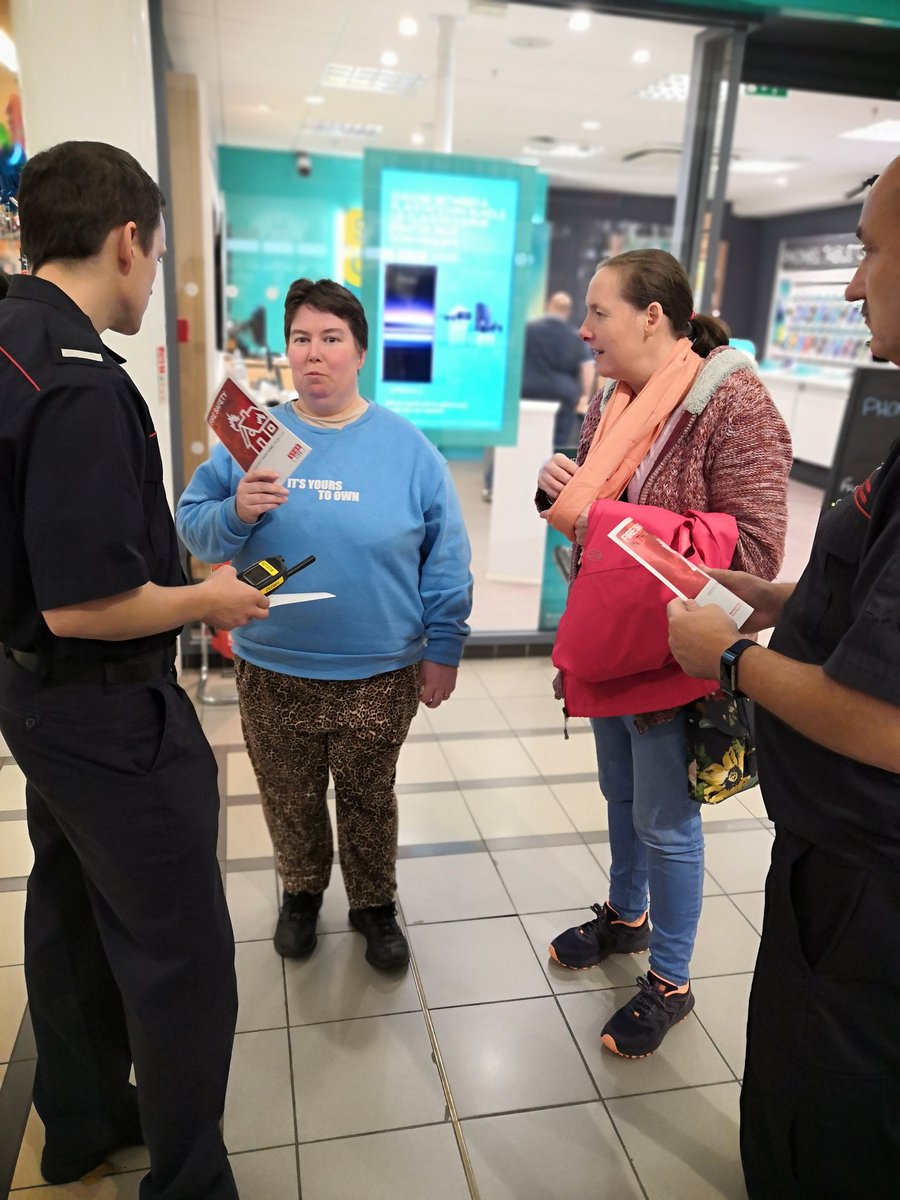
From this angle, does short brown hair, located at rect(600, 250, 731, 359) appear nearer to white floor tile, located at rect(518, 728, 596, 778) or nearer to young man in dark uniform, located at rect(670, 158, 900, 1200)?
young man in dark uniform, located at rect(670, 158, 900, 1200)

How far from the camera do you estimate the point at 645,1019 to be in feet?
6.46

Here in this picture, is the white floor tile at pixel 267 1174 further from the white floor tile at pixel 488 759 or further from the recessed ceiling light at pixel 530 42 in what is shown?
the recessed ceiling light at pixel 530 42

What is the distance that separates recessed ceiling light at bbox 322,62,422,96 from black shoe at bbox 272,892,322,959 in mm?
5408

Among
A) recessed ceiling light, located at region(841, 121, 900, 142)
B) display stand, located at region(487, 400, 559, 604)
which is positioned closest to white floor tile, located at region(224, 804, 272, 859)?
display stand, located at region(487, 400, 559, 604)

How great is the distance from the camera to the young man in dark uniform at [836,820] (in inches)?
41.1

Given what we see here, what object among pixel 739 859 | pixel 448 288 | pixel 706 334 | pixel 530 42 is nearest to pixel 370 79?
pixel 530 42

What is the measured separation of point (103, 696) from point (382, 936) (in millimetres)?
1234

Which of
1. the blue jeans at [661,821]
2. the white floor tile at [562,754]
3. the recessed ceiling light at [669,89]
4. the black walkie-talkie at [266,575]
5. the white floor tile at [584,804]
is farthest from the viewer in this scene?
the recessed ceiling light at [669,89]

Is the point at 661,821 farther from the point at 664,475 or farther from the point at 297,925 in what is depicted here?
the point at 297,925

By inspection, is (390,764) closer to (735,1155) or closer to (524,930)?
(524,930)

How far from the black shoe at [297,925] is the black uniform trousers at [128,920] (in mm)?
629

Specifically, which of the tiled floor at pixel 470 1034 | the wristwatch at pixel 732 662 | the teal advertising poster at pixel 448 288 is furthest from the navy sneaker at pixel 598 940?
the teal advertising poster at pixel 448 288

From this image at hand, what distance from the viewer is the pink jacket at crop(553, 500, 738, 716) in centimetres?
163

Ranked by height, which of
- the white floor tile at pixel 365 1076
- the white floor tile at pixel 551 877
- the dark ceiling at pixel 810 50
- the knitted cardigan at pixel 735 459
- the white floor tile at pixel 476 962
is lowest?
the white floor tile at pixel 476 962
